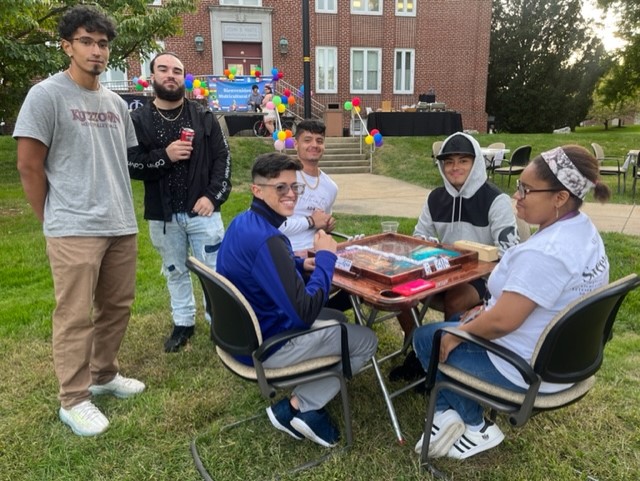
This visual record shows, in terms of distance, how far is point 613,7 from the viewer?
2431 centimetres

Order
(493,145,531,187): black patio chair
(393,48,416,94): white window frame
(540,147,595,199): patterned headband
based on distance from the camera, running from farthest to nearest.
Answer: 1. (393,48,416,94): white window frame
2. (493,145,531,187): black patio chair
3. (540,147,595,199): patterned headband

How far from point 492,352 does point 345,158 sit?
39.6 feet

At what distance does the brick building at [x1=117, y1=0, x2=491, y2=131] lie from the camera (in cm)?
1862

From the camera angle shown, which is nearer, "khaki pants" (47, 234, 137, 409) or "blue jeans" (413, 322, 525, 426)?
"blue jeans" (413, 322, 525, 426)

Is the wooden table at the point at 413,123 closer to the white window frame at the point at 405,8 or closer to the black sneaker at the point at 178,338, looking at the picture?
the white window frame at the point at 405,8

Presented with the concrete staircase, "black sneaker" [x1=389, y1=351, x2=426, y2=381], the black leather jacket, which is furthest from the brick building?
"black sneaker" [x1=389, y1=351, x2=426, y2=381]

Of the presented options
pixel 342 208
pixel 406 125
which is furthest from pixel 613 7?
pixel 342 208

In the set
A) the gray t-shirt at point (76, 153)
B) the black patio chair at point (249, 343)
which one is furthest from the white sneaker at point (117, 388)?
the gray t-shirt at point (76, 153)

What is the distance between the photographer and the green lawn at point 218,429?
88.5 inches

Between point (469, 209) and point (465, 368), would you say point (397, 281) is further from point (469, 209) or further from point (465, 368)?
point (469, 209)

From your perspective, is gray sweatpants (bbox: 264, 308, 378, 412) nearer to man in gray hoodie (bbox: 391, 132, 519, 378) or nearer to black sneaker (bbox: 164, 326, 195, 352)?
man in gray hoodie (bbox: 391, 132, 519, 378)

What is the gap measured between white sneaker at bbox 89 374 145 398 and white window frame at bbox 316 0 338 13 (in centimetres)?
1926

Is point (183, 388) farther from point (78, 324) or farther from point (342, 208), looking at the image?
point (342, 208)

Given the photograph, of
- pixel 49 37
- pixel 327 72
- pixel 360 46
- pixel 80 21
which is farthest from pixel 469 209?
pixel 360 46
